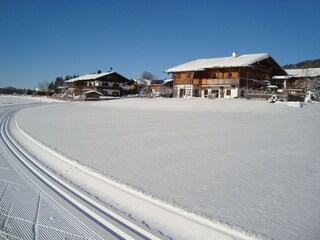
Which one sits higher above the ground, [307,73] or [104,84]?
[307,73]

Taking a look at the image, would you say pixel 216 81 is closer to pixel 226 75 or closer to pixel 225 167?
pixel 226 75

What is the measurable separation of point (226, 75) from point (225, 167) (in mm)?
30273

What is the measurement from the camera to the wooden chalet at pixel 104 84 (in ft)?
192

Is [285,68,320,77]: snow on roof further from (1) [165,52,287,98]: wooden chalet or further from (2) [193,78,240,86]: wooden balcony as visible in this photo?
(2) [193,78,240,86]: wooden balcony

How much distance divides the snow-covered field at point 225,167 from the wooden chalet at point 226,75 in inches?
862

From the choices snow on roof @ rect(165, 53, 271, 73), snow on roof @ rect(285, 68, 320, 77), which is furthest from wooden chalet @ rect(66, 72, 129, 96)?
snow on roof @ rect(285, 68, 320, 77)

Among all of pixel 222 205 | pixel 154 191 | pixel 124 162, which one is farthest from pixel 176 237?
pixel 124 162

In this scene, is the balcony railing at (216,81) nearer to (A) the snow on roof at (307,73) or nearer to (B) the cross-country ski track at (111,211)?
(A) the snow on roof at (307,73)

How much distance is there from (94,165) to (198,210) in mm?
3754

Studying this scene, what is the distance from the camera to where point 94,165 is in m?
7.09

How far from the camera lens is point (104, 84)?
59094mm

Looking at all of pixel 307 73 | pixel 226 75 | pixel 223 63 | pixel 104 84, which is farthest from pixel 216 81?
pixel 104 84

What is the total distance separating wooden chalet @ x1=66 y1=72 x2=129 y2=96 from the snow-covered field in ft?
156

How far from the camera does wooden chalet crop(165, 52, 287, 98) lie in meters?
33.3
